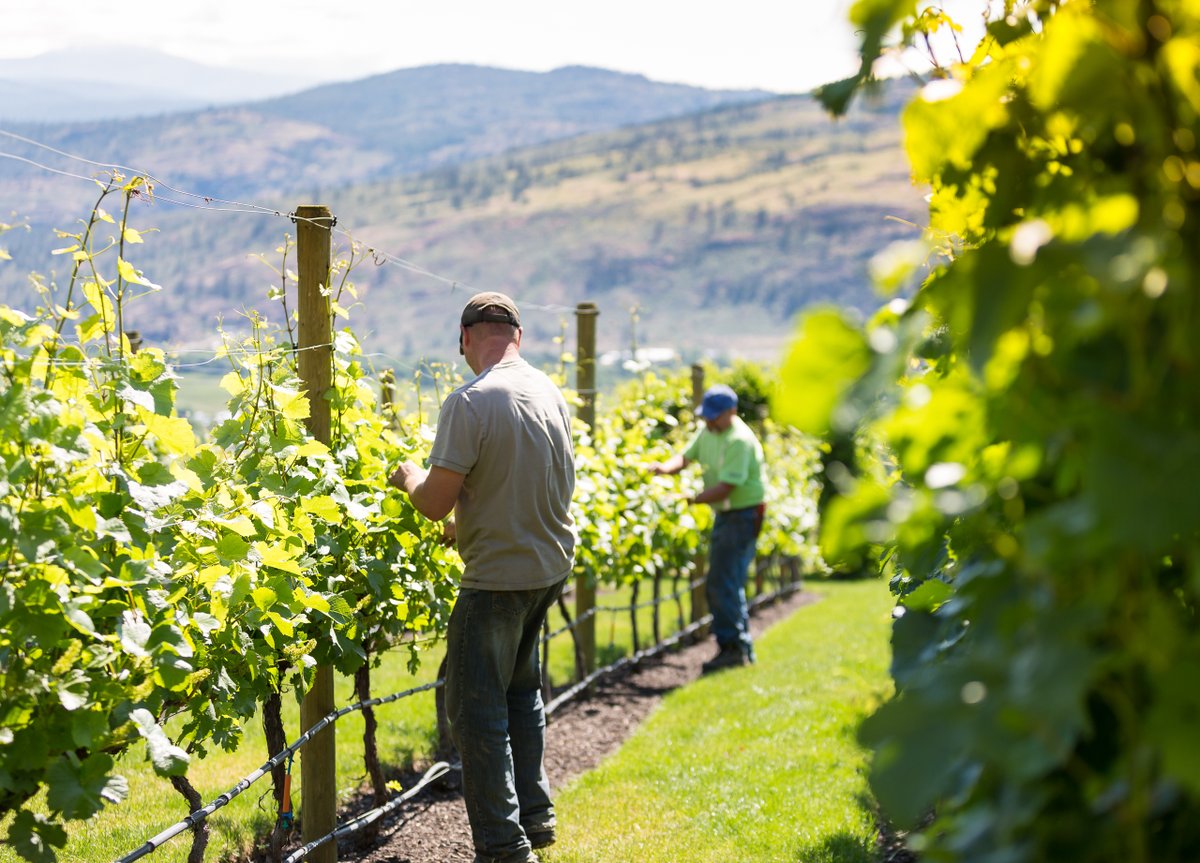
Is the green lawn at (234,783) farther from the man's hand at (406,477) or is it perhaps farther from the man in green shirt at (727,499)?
the man in green shirt at (727,499)

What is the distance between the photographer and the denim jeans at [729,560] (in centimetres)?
857

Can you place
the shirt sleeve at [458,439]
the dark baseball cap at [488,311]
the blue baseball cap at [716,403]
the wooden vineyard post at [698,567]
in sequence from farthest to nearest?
the wooden vineyard post at [698,567] < the blue baseball cap at [716,403] < the dark baseball cap at [488,311] < the shirt sleeve at [458,439]

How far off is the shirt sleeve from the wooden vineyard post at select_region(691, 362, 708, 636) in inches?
262

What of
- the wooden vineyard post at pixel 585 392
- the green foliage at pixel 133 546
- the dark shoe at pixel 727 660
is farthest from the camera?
the dark shoe at pixel 727 660

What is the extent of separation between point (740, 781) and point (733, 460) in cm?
288

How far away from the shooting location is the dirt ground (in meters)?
4.72

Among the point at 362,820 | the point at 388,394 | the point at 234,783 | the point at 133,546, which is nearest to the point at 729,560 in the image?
the point at 388,394

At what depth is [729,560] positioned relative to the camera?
28.2 ft

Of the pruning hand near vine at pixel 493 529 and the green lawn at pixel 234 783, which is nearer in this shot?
the pruning hand near vine at pixel 493 529

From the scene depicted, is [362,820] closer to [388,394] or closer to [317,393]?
[317,393]

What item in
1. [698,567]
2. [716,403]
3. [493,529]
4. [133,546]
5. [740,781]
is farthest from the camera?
[698,567]

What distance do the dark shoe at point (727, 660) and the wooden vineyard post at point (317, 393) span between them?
16.4 ft

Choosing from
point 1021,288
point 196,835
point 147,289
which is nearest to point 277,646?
point 196,835

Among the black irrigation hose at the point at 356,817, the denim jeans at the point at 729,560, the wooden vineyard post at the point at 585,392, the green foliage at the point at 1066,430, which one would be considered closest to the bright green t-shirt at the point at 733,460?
the denim jeans at the point at 729,560
